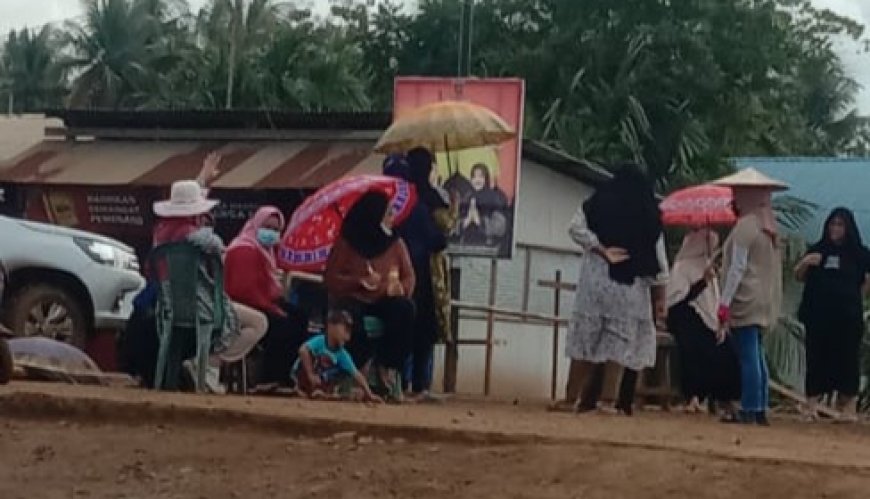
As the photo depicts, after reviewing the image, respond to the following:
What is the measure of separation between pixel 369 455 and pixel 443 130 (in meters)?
6.08

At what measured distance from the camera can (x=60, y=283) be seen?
16016 millimetres

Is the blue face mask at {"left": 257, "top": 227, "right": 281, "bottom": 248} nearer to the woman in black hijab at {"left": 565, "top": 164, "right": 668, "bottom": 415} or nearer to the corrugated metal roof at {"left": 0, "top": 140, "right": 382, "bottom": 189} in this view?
the woman in black hijab at {"left": 565, "top": 164, "right": 668, "bottom": 415}

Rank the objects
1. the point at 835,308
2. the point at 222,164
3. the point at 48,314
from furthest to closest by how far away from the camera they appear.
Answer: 1. the point at 222,164
2. the point at 48,314
3. the point at 835,308

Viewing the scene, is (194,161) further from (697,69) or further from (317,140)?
(697,69)

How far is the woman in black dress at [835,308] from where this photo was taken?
1354cm

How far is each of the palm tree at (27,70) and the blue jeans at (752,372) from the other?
4060cm

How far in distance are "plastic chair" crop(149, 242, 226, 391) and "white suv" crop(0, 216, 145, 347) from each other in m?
3.83

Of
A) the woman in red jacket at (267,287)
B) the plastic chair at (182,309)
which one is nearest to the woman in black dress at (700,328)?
the woman in red jacket at (267,287)

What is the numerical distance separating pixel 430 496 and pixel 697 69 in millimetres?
29056

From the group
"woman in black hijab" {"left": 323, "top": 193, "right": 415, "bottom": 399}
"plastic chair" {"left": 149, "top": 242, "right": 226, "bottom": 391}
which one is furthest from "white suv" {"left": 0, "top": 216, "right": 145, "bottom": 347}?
"woman in black hijab" {"left": 323, "top": 193, "right": 415, "bottom": 399}

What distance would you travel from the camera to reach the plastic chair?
11.8 m

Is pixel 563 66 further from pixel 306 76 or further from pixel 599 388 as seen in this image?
pixel 599 388

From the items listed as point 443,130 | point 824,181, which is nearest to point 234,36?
point 824,181

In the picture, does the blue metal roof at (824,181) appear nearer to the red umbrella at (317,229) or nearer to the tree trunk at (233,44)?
the tree trunk at (233,44)
